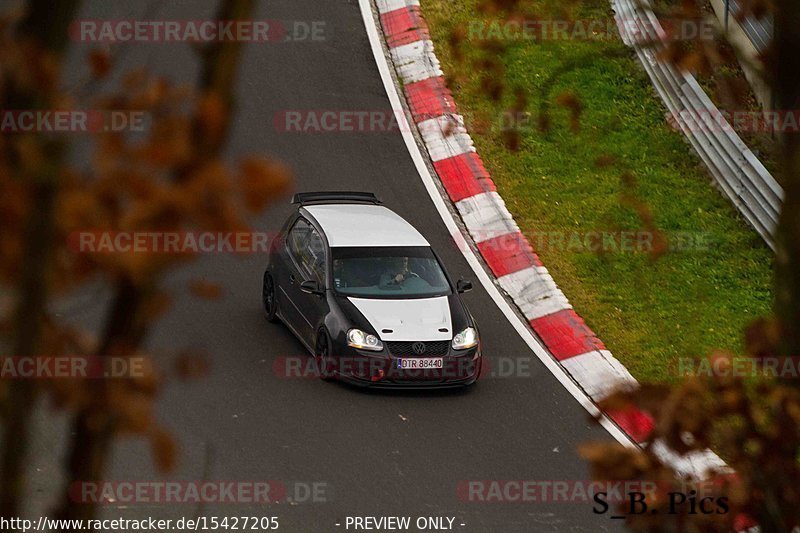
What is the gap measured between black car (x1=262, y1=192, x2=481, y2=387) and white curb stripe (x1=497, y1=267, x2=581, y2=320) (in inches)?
48.3

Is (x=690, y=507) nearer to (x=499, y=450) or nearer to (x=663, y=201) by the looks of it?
(x=499, y=450)

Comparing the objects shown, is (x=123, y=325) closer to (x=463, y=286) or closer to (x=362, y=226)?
(x=463, y=286)

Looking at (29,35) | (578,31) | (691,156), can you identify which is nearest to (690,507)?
(29,35)

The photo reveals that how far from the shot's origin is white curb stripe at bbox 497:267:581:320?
13516 millimetres

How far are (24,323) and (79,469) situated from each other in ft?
1.60

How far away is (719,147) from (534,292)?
3.36m

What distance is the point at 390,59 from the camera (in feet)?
58.3

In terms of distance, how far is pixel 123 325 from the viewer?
9.73 feet

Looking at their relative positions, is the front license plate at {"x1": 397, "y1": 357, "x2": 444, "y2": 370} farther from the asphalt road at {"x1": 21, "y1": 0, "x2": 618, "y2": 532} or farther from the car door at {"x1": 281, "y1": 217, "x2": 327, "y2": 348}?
the car door at {"x1": 281, "y1": 217, "x2": 327, "y2": 348}

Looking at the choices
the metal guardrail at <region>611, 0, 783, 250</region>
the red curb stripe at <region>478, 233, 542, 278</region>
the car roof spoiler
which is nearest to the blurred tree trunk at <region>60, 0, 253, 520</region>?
the car roof spoiler

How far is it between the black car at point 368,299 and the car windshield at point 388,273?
1cm

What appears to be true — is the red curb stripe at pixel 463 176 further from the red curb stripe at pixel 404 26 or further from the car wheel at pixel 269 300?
the car wheel at pixel 269 300

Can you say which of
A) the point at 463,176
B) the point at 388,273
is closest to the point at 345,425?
the point at 388,273

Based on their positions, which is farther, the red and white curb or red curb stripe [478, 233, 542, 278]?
red curb stripe [478, 233, 542, 278]
